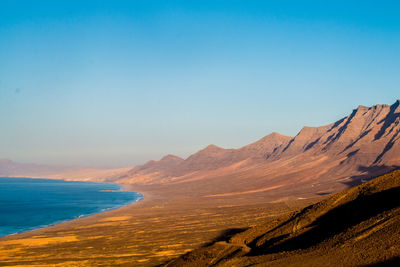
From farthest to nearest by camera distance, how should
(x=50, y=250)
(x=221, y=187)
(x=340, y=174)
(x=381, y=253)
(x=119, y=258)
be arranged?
1. (x=221, y=187)
2. (x=340, y=174)
3. (x=50, y=250)
4. (x=119, y=258)
5. (x=381, y=253)

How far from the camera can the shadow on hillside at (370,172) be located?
135250 mm

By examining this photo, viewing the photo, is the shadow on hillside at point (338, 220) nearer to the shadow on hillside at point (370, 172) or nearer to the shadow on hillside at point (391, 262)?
the shadow on hillside at point (391, 262)

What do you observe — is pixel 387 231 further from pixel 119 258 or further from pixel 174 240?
pixel 174 240

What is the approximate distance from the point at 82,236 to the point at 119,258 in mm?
22902

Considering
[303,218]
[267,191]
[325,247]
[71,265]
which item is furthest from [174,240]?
[267,191]

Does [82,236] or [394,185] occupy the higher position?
[394,185]

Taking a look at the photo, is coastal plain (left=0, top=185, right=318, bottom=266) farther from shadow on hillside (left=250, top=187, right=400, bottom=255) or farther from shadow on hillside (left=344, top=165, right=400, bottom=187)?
shadow on hillside (left=344, top=165, right=400, bottom=187)

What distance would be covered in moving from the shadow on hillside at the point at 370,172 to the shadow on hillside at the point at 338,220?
325ft

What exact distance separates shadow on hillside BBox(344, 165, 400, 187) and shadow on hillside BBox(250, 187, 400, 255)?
99160 millimetres

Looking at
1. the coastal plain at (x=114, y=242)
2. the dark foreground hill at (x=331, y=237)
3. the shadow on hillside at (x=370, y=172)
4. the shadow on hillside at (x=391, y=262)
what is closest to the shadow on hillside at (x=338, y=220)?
the dark foreground hill at (x=331, y=237)

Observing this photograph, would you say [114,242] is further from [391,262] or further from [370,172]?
[370,172]

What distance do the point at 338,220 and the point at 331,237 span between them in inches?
251

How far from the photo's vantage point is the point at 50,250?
5250 cm

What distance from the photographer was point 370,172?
147 meters
